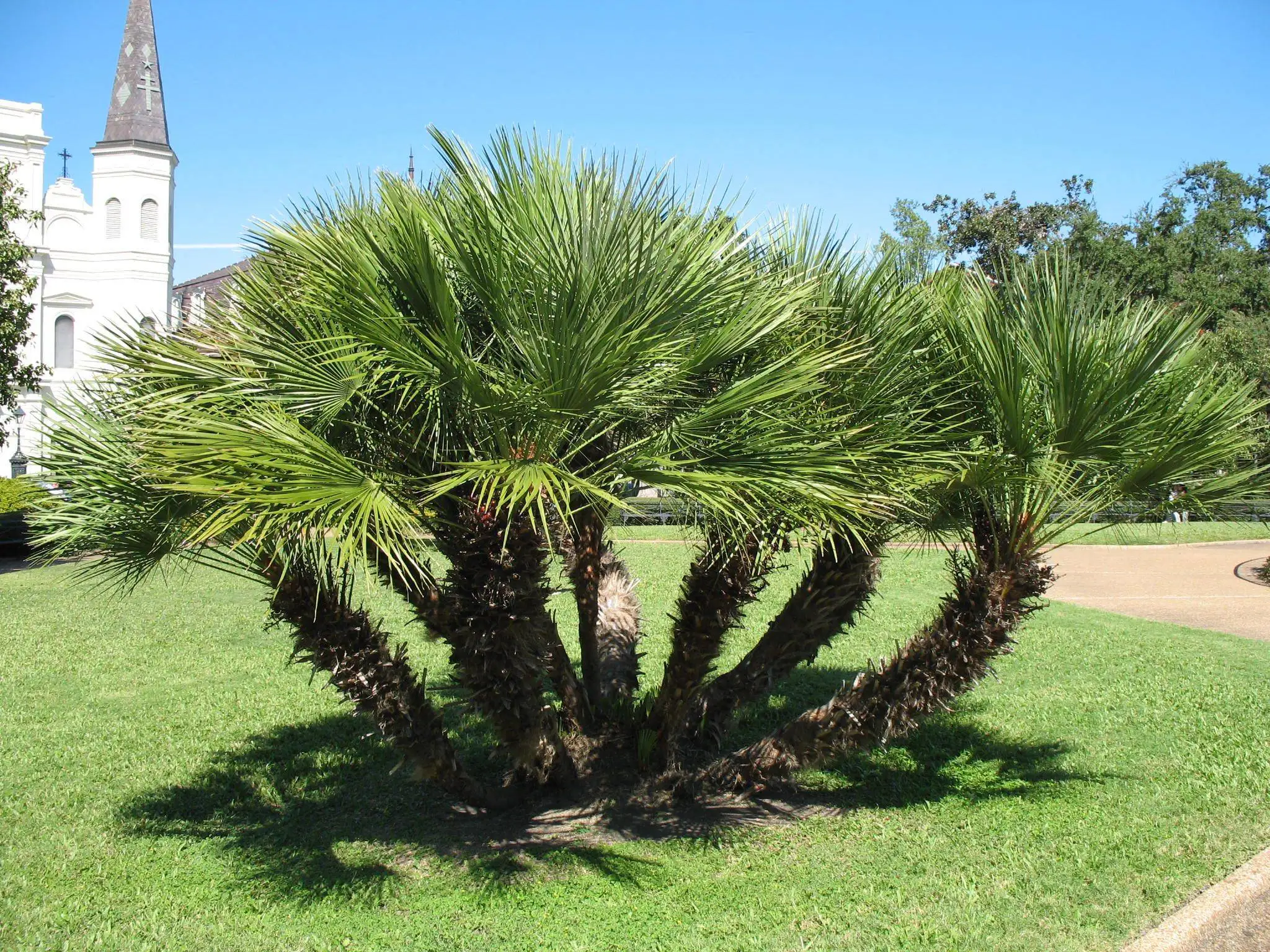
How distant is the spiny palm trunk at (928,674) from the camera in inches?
202

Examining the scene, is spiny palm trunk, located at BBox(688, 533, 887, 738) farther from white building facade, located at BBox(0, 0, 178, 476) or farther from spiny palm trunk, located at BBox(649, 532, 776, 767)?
white building facade, located at BBox(0, 0, 178, 476)

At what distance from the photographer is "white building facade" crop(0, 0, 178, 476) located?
38812 mm

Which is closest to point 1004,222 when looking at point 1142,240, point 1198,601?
point 1142,240

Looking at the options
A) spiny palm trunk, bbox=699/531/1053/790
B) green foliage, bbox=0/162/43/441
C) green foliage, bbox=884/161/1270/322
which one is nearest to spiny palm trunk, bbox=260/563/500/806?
spiny palm trunk, bbox=699/531/1053/790

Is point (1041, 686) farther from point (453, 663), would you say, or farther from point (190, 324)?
point (190, 324)

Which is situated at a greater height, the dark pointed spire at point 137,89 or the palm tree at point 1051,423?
the dark pointed spire at point 137,89

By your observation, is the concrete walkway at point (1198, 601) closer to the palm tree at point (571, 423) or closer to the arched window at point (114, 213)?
the palm tree at point (571, 423)

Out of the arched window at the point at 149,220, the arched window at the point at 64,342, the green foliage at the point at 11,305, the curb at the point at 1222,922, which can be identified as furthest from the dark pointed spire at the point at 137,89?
the curb at the point at 1222,922

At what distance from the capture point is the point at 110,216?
42500 millimetres

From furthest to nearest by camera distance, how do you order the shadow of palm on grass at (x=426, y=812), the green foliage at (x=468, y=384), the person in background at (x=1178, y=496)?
the shadow of palm on grass at (x=426, y=812) < the person in background at (x=1178, y=496) < the green foliage at (x=468, y=384)

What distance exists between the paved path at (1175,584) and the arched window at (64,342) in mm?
36761

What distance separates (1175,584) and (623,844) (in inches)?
518

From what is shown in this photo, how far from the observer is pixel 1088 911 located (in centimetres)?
466

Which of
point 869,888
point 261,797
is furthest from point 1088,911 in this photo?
point 261,797
